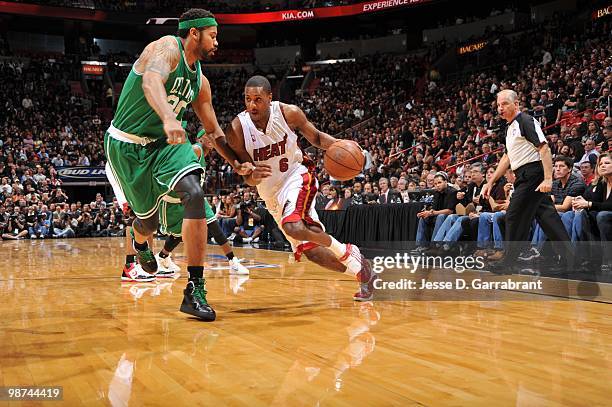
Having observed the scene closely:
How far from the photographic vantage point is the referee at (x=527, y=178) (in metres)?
5.02

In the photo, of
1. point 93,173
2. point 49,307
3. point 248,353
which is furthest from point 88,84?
point 248,353

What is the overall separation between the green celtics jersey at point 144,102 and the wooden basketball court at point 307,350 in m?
1.16

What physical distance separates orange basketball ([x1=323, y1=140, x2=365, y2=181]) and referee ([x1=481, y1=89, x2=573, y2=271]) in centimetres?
158

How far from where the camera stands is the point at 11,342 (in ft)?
9.43

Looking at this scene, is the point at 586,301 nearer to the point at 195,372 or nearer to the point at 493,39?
the point at 195,372

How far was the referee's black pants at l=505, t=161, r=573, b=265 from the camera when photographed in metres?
5.02

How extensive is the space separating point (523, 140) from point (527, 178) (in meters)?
0.34

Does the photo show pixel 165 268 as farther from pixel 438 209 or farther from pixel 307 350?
pixel 307 350

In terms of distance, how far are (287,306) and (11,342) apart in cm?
177

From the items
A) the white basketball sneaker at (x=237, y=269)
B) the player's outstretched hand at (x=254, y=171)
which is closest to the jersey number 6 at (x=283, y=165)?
the player's outstretched hand at (x=254, y=171)

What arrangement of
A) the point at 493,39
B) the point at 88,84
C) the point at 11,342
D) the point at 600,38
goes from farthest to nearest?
the point at 88,84 → the point at 493,39 → the point at 600,38 → the point at 11,342

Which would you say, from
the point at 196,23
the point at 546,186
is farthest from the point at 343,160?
the point at 546,186

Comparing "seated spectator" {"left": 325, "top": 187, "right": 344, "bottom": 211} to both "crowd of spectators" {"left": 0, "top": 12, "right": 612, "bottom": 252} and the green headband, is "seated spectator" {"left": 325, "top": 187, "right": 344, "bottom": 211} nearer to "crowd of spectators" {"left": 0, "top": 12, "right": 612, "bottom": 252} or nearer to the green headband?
"crowd of spectators" {"left": 0, "top": 12, "right": 612, "bottom": 252}

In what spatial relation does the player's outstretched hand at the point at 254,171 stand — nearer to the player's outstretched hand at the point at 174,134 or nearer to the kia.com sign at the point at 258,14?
the player's outstretched hand at the point at 174,134
